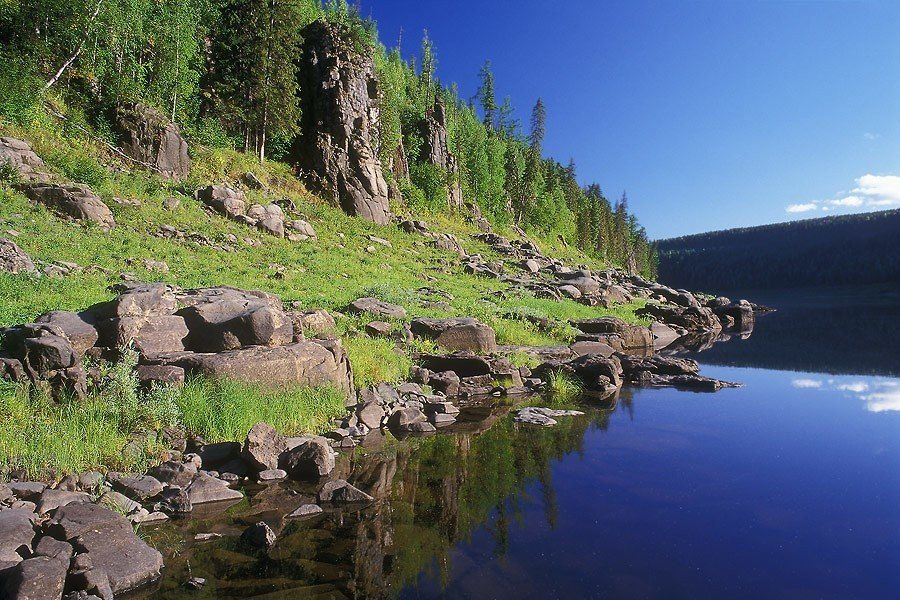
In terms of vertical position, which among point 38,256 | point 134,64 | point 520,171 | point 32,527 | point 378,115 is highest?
point 520,171

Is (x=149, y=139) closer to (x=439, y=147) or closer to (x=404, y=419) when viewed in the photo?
(x=404, y=419)

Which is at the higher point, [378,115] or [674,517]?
[378,115]

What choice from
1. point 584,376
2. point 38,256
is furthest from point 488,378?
point 38,256

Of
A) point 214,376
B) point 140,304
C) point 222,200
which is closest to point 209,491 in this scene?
point 214,376

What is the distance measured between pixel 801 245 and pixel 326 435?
670ft

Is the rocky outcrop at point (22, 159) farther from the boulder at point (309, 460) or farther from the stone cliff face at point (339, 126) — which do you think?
the stone cliff face at point (339, 126)

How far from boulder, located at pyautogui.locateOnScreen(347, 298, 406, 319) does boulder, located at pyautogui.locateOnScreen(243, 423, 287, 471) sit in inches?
347

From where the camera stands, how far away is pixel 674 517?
7.32m

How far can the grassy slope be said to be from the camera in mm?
8859

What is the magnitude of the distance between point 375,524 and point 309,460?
2022mm

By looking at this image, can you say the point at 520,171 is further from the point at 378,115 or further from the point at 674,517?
the point at 674,517

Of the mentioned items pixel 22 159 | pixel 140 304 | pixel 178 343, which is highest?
pixel 22 159

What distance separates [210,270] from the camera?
19.4 meters

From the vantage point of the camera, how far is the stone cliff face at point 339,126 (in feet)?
132
